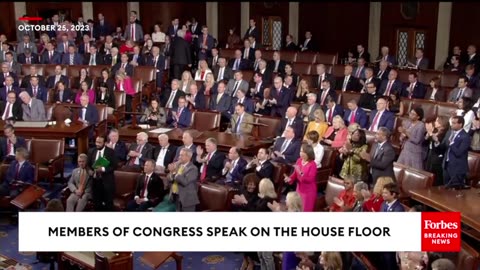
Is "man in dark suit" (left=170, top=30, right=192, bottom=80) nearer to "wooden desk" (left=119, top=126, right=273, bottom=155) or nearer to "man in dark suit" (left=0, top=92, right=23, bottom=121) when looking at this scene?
"man in dark suit" (left=0, top=92, right=23, bottom=121)

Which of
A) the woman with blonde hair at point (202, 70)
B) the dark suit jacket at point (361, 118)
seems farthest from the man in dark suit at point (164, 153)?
the woman with blonde hair at point (202, 70)

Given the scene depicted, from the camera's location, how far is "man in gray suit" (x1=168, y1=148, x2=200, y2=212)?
25.9ft

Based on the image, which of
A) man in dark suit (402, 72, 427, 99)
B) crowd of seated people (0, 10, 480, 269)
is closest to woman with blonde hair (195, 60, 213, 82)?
crowd of seated people (0, 10, 480, 269)

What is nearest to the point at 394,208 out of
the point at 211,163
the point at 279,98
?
the point at 211,163

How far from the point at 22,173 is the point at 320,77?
6208mm

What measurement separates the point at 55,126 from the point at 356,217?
6.14 m

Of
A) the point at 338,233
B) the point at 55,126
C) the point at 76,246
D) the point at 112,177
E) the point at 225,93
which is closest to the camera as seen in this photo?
the point at 338,233

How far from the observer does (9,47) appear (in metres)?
16.0

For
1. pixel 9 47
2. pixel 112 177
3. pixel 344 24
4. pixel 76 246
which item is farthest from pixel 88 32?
pixel 76 246

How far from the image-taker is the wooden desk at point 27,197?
8516 millimetres

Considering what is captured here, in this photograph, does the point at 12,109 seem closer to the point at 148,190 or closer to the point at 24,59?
the point at 24,59

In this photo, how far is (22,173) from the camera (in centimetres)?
916

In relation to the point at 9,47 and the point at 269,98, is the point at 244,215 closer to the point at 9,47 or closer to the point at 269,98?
the point at 269,98

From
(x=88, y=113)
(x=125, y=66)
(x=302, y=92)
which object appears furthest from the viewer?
(x=125, y=66)
